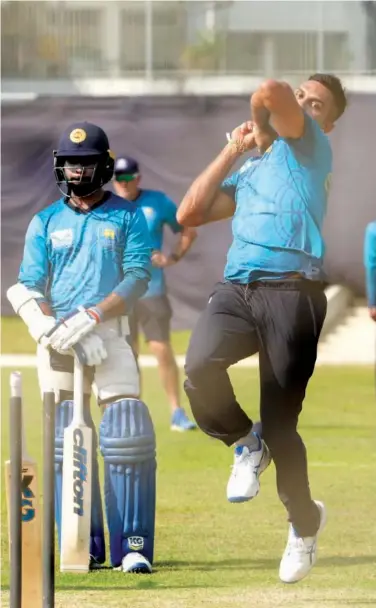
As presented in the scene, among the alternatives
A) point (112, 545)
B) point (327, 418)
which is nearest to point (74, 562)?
point (112, 545)

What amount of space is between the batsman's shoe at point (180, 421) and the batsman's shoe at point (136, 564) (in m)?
3.80

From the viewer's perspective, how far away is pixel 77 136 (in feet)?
18.4

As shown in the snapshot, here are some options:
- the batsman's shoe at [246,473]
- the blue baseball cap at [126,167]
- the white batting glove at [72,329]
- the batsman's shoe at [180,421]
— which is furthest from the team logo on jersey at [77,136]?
the batsman's shoe at [180,421]

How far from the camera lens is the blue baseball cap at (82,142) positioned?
560 centimetres

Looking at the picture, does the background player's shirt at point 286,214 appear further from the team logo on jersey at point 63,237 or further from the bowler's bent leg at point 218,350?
the team logo on jersey at point 63,237

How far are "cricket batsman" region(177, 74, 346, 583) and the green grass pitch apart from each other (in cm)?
48

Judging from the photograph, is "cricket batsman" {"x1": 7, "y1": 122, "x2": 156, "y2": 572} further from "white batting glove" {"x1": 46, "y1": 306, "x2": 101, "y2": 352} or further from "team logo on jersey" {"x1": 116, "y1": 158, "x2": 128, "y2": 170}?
"team logo on jersey" {"x1": 116, "y1": 158, "x2": 128, "y2": 170}

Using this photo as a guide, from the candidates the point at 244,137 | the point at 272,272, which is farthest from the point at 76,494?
the point at 244,137

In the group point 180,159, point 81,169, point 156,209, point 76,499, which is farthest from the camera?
point 180,159

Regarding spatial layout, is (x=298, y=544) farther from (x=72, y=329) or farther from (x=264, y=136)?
(x=264, y=136)

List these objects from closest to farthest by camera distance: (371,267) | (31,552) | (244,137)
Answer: (31,552) < (244,137) < (371,267)

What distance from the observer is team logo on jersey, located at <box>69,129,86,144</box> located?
18.4 feet

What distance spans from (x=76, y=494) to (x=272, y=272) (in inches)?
44.8

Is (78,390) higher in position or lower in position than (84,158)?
lower
